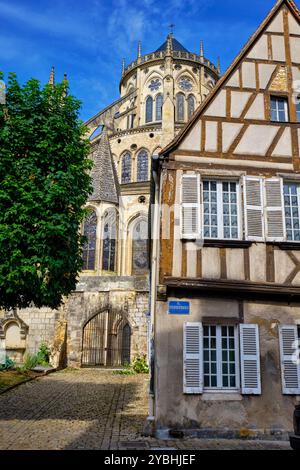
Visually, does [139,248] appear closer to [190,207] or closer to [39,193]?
[39,193]

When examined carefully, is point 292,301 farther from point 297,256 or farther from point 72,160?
point 72,160

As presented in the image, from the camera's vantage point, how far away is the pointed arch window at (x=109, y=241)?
28297mm

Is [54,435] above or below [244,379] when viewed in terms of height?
below

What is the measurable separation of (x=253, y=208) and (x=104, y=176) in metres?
22.8

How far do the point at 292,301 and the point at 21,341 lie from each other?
51.2 ft

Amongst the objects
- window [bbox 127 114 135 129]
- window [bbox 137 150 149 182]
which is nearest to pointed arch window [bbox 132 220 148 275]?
window [bbox 137 150 149 182]

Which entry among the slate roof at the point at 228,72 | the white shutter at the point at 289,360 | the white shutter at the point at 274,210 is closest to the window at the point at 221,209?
the white shutter at the point at 274,210

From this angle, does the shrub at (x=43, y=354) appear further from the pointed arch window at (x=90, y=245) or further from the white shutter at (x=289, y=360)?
the white shutter at (x=289, y=360)

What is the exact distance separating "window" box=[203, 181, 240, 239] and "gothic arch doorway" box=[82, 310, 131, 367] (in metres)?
11.9

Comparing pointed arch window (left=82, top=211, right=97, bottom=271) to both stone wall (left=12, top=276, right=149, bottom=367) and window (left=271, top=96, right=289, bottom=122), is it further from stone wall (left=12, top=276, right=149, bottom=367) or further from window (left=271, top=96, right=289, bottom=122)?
window (left=271, top=96, right=289, bottom=122)

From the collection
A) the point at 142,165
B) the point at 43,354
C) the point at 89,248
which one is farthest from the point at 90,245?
the point at 43,354

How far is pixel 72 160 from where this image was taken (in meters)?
9.89
